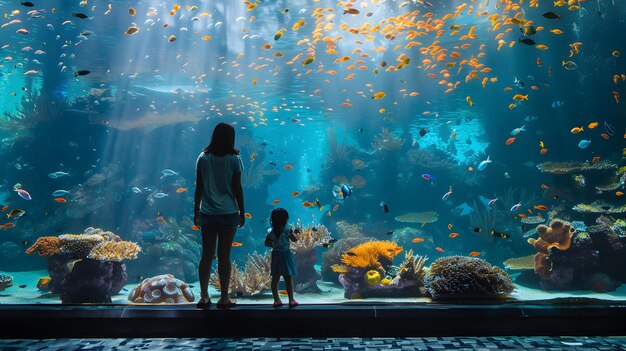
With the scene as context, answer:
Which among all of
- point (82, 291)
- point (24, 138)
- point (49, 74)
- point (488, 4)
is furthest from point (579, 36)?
point (49, 74)

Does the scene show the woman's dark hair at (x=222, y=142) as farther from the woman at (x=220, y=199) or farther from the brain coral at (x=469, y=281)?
the brain coral at (x=469, y=281)

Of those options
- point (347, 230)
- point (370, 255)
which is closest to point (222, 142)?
point (370, 255)

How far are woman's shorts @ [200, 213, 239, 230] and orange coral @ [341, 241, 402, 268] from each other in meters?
4.34

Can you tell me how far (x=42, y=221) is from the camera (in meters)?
15.6

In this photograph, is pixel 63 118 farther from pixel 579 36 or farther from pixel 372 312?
pixel 579 36

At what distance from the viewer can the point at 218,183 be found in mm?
4590

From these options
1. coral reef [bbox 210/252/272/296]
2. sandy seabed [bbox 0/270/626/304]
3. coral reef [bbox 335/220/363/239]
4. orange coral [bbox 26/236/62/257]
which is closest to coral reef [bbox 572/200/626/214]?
sandy seabed [bbox 0/270/626/304]

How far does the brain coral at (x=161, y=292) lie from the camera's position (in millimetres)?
7957

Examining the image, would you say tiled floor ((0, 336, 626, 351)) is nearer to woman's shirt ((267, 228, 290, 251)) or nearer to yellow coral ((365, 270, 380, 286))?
woman's shirt ((267, 228, 290, 251))

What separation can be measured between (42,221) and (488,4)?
22.6m

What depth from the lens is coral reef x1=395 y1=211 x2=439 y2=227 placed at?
55.3 feet

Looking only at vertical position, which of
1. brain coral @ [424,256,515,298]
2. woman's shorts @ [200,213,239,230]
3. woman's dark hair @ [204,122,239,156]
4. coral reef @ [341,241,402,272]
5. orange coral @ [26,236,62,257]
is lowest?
brain coral @ [424,256,515,298]

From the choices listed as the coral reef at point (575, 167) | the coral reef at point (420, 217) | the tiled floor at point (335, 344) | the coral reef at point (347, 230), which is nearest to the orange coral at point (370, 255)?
the tiled floor at point (335, 344)

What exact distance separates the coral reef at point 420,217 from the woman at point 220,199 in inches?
539
